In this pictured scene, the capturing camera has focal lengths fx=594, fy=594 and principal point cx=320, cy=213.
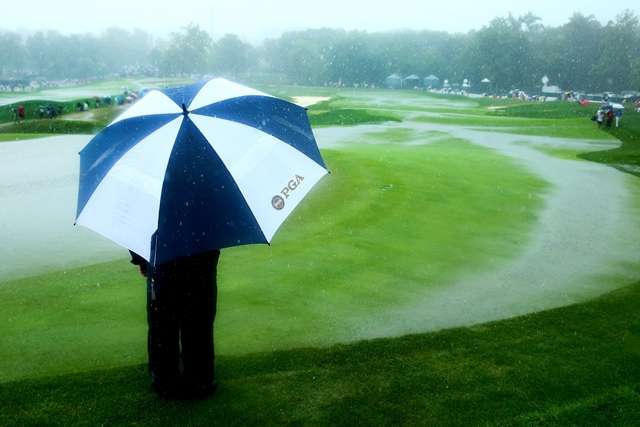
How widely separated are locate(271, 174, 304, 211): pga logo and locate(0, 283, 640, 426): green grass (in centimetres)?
169

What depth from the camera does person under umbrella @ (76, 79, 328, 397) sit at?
4.07 meters

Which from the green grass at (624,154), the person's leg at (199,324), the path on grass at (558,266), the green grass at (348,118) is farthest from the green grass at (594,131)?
the person's leg at (199,324)

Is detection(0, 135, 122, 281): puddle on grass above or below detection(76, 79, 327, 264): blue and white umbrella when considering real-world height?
below

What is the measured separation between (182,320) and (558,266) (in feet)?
21.2

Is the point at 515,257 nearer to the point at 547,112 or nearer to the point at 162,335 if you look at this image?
the point at 162,335

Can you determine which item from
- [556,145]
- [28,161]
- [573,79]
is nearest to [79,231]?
[28,161]

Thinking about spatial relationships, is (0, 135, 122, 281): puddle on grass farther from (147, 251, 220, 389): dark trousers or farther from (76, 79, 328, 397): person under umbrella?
(76, 79, 328, 397): person under umbrella

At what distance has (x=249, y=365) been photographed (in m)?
5.52

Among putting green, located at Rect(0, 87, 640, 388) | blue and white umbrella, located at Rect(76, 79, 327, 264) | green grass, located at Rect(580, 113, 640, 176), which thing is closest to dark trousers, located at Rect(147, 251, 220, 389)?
blue and white umbrella, located at Rect(76, 79, 327, 264)

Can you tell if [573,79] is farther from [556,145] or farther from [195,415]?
[195,415]

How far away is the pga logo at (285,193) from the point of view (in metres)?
4.44

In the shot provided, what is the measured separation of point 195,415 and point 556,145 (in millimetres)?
25383

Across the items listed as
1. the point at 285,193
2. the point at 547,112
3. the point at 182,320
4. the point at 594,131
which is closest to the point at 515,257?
the point at 285,193

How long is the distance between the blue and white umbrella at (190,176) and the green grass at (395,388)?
1.55 metres
